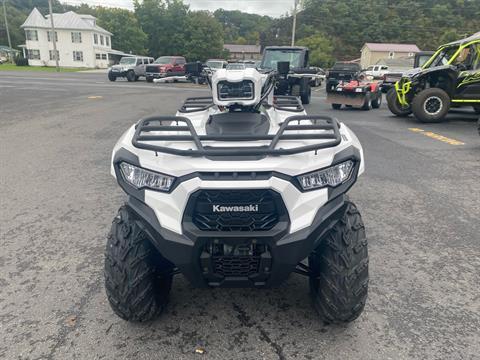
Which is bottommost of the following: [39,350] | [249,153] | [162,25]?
[39,350]

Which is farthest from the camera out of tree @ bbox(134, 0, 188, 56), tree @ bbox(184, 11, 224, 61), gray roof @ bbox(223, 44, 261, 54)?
gray roof @ bbox(223, 44, 261, 54)

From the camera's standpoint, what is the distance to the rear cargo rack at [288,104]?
3.38 m

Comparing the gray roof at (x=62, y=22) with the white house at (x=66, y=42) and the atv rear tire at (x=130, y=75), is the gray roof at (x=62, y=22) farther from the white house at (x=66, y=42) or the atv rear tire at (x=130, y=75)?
the atv rear tire at (x=130, y=75)

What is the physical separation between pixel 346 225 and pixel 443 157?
18.0 feet

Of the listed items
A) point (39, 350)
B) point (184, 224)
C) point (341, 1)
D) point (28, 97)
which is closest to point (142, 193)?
point (184, 224)

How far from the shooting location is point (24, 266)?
119 inches

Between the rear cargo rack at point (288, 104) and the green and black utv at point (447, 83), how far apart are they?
8.09m

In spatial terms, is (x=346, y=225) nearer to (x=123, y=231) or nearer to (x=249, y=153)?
(x=249, y=153)

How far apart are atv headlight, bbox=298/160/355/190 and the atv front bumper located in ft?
0.32

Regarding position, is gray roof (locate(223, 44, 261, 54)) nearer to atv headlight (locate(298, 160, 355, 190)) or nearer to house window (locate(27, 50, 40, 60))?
house window (locate(27, 50, 40, 60))

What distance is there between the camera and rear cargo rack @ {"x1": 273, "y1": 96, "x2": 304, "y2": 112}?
3.38 metres

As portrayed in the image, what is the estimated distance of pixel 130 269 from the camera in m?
2.12

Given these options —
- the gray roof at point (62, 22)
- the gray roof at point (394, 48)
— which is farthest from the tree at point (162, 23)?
the gray roof at point (394, 48)

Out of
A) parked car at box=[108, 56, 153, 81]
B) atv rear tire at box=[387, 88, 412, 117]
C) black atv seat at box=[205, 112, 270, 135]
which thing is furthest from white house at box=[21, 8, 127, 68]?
black atv seat at box=[205, 112, 270, 135]
